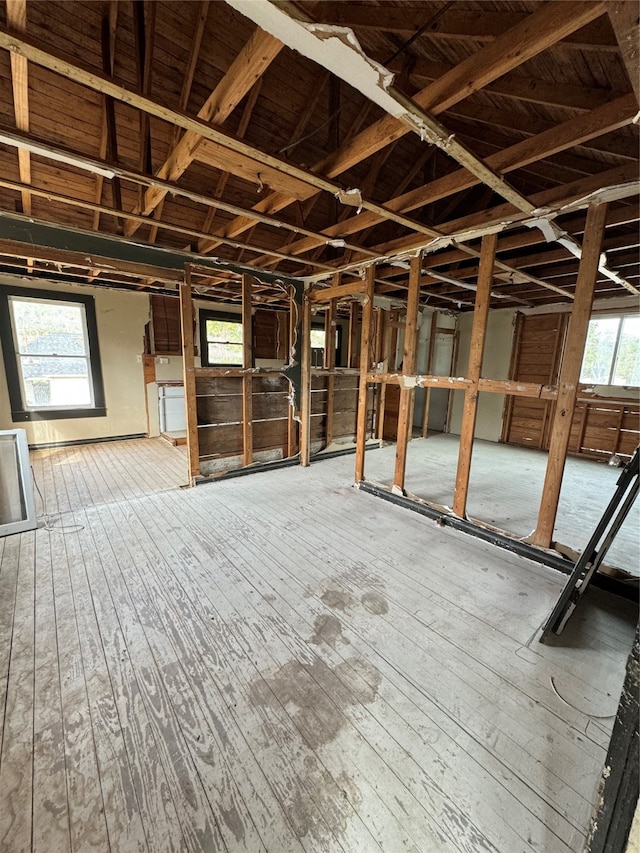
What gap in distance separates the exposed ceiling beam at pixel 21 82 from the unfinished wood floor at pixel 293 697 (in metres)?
2.72

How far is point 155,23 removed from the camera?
175 cm

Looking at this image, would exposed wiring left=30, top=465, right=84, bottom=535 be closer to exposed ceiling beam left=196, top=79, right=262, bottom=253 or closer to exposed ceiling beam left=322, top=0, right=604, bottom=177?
exposed ceiling beam left=196, top=79, right=262, bottom=253

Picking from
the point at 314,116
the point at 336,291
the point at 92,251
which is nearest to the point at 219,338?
the point at 336,291

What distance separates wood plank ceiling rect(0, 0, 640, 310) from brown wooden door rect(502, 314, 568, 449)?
10.2 feet

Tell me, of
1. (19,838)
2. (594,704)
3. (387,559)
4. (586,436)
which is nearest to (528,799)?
(594,704)

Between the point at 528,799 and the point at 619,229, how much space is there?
449 cm

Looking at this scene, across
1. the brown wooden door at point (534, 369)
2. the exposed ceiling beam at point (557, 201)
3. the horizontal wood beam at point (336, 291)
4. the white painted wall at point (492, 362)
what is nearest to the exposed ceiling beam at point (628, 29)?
the exposed ceiling beam at point (557, 201)

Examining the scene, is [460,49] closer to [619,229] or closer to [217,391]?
[619,229]

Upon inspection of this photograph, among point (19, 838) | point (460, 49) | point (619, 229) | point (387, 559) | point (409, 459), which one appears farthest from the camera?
Result: point (409, 459)

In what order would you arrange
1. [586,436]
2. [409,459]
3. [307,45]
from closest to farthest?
[307,45] → [409,459] → [586,436]

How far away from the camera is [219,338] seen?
7062 millimetres

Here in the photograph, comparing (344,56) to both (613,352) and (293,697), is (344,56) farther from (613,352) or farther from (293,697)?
(613,352)

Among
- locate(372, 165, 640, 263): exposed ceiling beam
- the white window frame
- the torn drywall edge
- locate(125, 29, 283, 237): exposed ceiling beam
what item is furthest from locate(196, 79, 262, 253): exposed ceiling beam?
the white window frame

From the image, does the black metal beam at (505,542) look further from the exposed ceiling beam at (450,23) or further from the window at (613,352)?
the window at (613,352)
